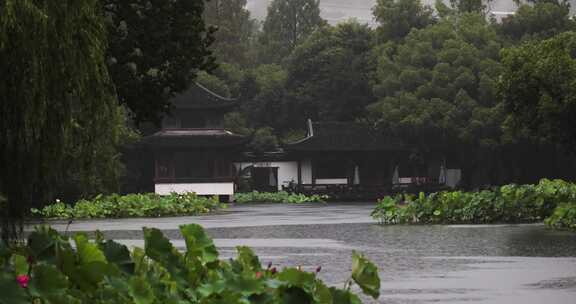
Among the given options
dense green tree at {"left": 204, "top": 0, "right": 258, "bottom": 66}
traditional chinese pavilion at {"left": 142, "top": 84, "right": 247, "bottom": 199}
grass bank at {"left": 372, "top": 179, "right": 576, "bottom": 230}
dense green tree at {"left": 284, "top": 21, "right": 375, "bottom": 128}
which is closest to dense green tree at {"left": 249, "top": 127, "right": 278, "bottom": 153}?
traditional chinese pavilion at {"left": 142, "top": 84, "right": 247, "bottom": 199}

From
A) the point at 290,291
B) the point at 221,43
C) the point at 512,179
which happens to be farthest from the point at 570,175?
the point at 290,291

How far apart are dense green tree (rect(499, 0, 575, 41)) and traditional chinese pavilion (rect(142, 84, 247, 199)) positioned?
1727 centimetres

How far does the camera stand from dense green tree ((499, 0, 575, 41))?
67.0m

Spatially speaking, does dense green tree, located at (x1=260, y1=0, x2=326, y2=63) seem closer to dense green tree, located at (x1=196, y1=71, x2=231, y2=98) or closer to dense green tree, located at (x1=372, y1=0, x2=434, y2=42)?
dense green tree, located at (x1=196, y1=71, x2=231, y2=98)

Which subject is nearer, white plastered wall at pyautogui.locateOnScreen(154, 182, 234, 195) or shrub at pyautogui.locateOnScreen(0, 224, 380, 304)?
Result: shrub at pyautogui.locateOnScreen(0, 224, 380, 304)

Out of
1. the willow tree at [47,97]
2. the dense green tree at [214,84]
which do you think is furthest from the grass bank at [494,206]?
the dense green tree at [214,84]

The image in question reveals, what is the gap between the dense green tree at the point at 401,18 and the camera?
75.0 meters

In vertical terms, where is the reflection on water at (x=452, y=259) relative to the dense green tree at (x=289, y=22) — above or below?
below

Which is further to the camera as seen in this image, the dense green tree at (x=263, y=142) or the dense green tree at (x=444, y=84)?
the dense green tree at (x=263, y=142)

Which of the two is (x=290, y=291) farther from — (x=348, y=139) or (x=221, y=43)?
→ (x=221, y=43)

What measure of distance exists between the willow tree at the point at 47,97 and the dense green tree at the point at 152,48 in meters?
2.14

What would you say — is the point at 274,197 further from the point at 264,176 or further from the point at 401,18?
the point at 401,18

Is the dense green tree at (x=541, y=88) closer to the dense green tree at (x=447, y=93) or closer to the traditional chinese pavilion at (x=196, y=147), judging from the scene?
the dense green tree at (x=447, y=93)

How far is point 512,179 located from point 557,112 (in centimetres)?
3226
